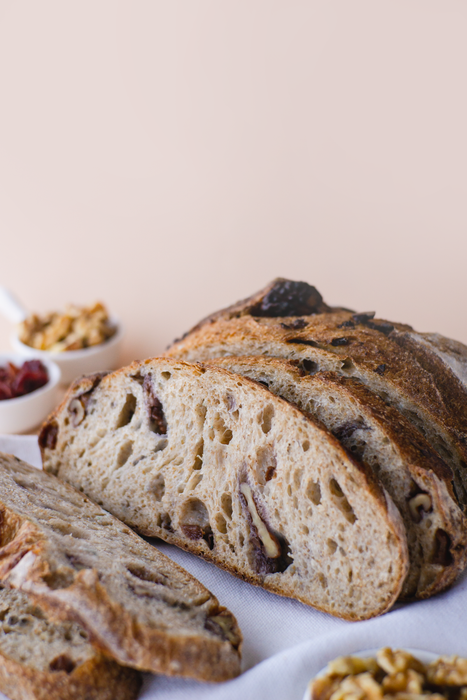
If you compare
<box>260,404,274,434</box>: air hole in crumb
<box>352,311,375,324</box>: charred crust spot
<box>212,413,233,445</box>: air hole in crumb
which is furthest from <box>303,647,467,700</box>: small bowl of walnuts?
<box>352,311,375,324</box>: charred crust spot

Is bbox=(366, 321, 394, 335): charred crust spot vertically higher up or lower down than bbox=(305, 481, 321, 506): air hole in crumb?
higher up

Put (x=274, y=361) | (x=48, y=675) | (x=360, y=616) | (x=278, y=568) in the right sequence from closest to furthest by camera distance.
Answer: (x=48, y=675) < (x=360, y=616) < (x=278, y=568) < (x=274, y=361)

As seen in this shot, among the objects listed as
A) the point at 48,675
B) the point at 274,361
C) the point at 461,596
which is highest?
the point at 274,361

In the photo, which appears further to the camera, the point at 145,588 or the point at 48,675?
the point at 145,588

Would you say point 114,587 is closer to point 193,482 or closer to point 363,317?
point 193,482

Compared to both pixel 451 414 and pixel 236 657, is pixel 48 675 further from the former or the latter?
pixel 451 414

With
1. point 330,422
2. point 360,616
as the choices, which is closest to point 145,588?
point 360,616

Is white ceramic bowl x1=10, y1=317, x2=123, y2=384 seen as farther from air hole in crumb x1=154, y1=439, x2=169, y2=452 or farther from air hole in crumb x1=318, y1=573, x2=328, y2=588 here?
air hole in crumb x1=318, y1=573, x2=328, y2=588
